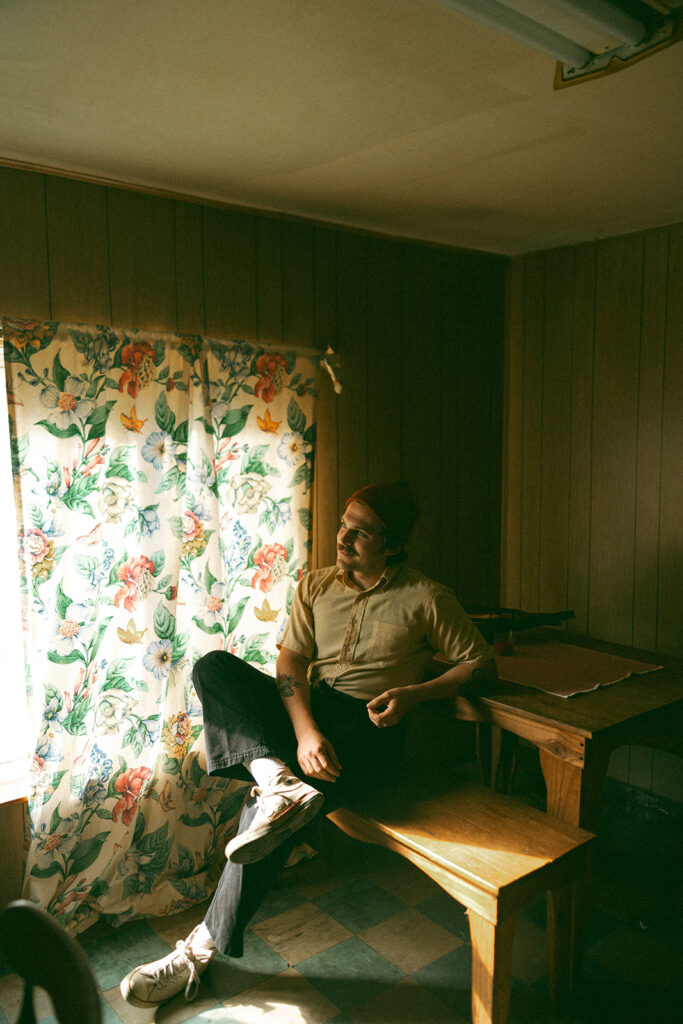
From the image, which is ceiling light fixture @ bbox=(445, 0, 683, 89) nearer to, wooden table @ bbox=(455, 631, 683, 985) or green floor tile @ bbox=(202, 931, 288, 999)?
wooden table @ bbox=(455, 631, 683, 985)

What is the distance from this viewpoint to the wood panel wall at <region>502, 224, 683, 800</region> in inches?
118

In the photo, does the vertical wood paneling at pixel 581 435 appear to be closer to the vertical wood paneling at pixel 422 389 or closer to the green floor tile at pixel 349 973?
the vertical wood paneling at pixel 422 389

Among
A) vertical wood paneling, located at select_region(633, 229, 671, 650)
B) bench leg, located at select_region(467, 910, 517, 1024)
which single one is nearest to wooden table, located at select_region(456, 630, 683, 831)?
bench leg, located at select_region(467, 910, 517, 1024)

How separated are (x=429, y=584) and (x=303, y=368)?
98 cm

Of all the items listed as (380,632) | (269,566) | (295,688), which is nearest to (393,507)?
(380,632)

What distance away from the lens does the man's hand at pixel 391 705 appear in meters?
2.21

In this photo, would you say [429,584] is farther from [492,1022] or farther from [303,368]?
[492,1022]

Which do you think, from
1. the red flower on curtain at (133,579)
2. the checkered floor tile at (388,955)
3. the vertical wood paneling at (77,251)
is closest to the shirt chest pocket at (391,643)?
the red flower on curtain at (133,579)

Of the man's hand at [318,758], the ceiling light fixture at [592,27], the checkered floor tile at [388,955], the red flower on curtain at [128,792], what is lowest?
the checkered floor tile at [388,955]

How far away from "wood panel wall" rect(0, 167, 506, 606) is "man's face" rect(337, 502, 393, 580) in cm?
51

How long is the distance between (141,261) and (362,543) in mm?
1182

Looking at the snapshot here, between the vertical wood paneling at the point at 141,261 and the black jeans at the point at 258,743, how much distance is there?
3.76 ft

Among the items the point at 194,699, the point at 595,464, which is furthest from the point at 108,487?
the point at 595,464

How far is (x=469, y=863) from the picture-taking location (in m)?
1.86
